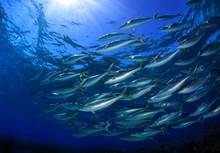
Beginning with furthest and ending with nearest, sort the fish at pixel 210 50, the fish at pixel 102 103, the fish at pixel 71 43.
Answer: the fish at pixel 71 43
the fish at pixel 210 50
the fish at pixel 102 103

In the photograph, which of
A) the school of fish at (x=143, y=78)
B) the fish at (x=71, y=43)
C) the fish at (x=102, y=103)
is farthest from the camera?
the fish at (x=71, y=43)

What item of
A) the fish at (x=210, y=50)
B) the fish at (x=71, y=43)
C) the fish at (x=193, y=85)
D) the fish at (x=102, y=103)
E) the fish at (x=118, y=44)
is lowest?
the fish at (x=102, y=103)

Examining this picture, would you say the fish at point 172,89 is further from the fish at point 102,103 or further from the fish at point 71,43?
the fish at point 71,43

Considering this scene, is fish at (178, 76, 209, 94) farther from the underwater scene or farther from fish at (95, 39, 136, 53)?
fish at (95, 39, 136, 53)

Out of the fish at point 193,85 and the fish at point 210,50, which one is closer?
the fish at point 193,85

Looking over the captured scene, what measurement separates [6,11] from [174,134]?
32.6m

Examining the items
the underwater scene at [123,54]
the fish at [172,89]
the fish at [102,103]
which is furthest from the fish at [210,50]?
the fish at [102,103]

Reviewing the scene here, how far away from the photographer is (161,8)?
12.8 m

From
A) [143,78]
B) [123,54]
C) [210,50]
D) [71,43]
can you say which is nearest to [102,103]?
[143,78]

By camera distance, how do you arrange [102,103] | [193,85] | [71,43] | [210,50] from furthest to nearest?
1. [71,43]
2. [210,50]
3. [193,85]
4. [102,103]

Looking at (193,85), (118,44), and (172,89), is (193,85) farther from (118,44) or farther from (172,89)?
(118,44)

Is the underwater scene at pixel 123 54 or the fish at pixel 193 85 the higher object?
the underwater scene at pixel 123 54

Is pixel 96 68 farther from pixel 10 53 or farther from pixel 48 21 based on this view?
→ pixel 10 53

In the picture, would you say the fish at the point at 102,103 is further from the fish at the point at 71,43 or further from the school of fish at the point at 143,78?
the fish at the point at 71,43
